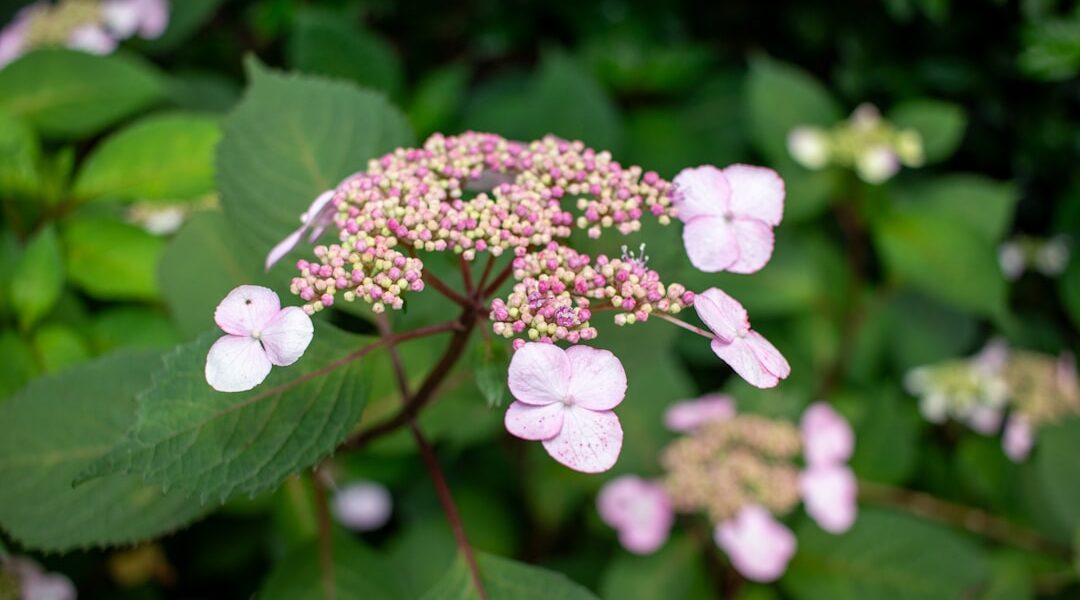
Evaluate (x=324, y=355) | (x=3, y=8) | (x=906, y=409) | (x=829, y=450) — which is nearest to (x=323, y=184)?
(x=324, y=355)

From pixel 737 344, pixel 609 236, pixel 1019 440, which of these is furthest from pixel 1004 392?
pixel 737 344

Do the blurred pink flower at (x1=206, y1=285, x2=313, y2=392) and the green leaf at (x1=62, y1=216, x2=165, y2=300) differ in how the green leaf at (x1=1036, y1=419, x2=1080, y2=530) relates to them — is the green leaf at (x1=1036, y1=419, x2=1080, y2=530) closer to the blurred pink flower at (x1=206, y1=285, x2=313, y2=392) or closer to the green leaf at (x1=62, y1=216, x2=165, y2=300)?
the blurred pink flower at (x1=206, y1=285, x2=313, y2=392)

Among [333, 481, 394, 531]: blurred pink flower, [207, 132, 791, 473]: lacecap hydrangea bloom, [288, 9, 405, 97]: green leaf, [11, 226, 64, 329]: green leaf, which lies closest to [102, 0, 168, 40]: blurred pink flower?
[288, 9, 405, 97]: green leaf

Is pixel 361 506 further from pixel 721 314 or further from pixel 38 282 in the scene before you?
pixel 721 314

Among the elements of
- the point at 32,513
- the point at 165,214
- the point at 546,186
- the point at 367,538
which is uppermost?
the point at 546,186

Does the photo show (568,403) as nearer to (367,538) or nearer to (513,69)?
(367,538)

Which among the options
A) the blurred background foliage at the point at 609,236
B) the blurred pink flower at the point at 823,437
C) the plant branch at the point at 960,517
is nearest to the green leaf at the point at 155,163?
the blurred background foliage at the point at 609,236
